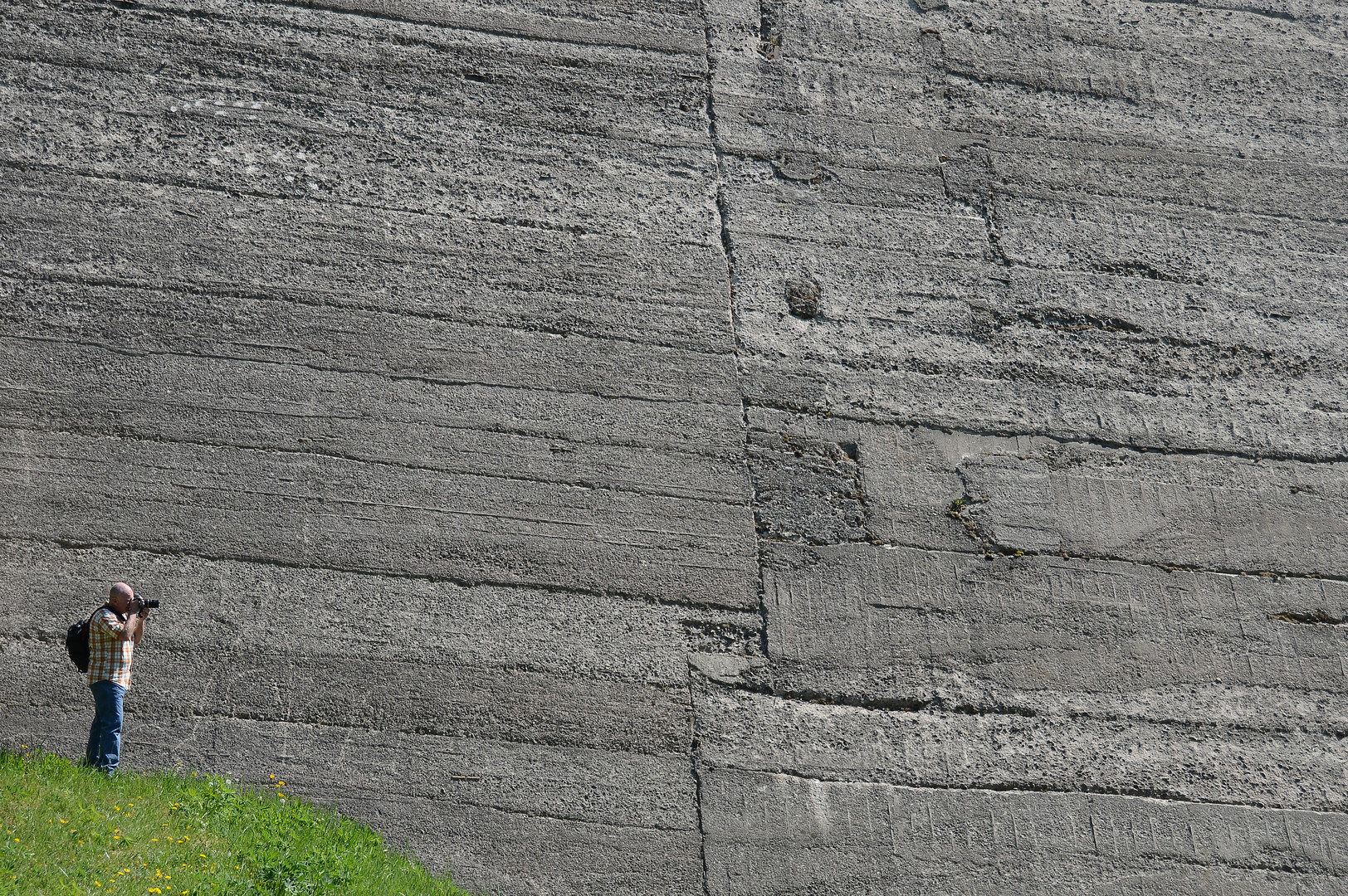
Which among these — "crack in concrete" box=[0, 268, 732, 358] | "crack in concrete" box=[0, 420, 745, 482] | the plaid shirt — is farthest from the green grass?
"crack in concrete" box=[0, 268, 732, 358]

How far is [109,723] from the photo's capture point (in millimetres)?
4387

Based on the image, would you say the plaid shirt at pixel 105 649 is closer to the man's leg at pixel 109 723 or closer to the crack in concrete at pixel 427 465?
the man's leg at pixel 109 723

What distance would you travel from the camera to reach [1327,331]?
6711mm

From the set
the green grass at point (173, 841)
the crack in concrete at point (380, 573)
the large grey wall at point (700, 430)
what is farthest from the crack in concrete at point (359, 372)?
the green grass at point (173, 841)

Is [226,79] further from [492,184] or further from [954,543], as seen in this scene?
[954,543]

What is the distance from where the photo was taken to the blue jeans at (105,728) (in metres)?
4.34

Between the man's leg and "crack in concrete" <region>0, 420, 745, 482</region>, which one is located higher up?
"crack in concrete" <region>0, 420, 745, 482</region>

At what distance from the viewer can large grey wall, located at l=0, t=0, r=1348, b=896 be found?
16.3 feet

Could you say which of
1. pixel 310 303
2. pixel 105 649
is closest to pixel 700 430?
pixel 310 303

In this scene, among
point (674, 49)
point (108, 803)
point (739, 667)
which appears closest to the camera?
point (108, 803)

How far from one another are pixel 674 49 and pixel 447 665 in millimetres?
4363

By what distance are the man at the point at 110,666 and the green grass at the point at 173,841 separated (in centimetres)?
14

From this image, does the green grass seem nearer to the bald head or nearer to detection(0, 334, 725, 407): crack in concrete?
the bald head

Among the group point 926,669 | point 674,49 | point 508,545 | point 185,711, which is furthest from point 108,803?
point 674,49
